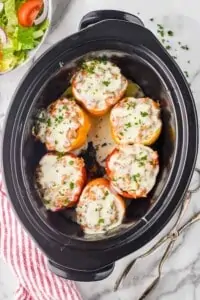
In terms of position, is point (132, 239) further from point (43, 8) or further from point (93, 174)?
point (43, 8)

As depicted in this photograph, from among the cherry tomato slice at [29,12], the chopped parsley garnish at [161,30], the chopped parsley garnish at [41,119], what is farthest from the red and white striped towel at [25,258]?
the chopped parsley garnish at [161,30]

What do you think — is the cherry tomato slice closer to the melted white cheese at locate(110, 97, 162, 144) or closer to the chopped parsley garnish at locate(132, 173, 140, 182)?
the melted white cheese at locate(110, 97, 162, 144)

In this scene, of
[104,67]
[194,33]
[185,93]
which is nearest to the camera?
[185,93]

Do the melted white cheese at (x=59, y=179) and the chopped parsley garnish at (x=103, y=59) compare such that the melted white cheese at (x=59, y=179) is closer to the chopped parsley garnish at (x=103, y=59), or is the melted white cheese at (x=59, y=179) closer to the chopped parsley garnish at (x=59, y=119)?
the chopped parsley garnish at (x=59, y=119)

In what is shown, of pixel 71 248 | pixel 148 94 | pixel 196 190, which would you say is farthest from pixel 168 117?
pixel 71 248

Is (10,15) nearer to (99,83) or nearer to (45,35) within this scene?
(45,35)

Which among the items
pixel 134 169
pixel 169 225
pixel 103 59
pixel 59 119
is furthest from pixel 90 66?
pixel 169 225

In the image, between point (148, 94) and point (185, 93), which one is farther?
point (148, 94)

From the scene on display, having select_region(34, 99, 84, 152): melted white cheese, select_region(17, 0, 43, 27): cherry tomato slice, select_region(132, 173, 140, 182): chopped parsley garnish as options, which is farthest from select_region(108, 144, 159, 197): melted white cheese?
select_region(17, 0, 43, 27): cherry tomato slice
